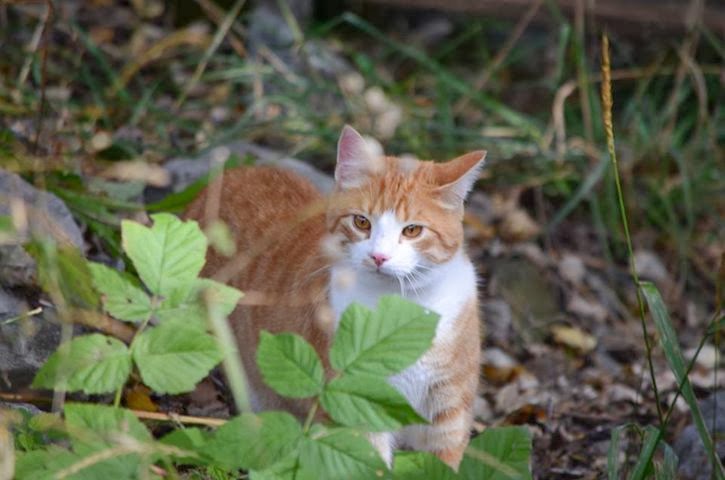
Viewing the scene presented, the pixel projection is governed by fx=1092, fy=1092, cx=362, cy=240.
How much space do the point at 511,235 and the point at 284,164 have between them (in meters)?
1.10

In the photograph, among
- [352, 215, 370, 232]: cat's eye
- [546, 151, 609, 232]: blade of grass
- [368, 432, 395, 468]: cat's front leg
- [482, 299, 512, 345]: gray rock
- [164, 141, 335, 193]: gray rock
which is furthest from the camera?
[546, 151, 609, 232]: blade of grass

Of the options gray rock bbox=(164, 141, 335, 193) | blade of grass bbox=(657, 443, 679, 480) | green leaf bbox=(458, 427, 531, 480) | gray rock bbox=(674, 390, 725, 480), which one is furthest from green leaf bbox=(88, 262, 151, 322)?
gray rock bbox=(164, 141, 335, 193)

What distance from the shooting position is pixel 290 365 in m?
1.65

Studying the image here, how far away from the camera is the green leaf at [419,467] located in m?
1.66

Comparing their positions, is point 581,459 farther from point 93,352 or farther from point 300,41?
point 300,41

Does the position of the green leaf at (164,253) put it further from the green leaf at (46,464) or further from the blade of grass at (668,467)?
the blade of grass at (668,467)

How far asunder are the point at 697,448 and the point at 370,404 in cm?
177

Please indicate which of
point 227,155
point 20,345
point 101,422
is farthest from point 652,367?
point 227,155

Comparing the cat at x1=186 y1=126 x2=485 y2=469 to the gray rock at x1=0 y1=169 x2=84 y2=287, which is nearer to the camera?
the gray rock at x1=0 y1=169 x2=84 y2=287

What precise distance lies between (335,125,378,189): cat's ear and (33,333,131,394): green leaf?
1138mm

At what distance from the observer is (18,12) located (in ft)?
16.3

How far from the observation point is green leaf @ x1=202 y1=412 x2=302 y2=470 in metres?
1.60

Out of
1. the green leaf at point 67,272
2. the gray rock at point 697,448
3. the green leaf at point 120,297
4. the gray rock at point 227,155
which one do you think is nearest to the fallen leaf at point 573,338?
the gray rock at point 697,448

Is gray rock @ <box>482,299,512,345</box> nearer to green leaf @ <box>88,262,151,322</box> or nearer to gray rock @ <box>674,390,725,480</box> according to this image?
gray rock @ <box>674,390,725,480</box>
